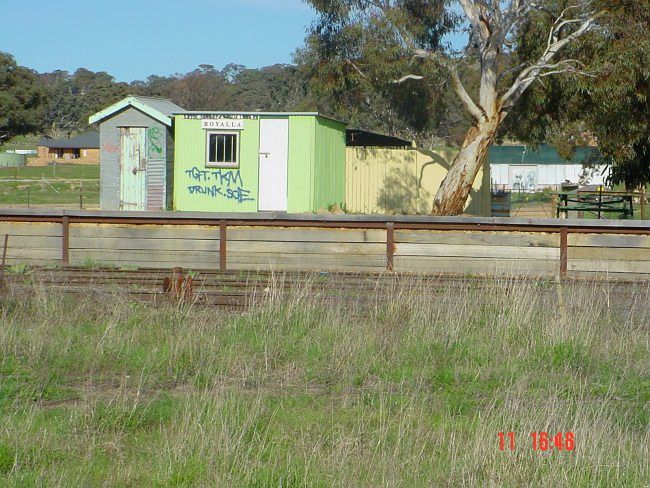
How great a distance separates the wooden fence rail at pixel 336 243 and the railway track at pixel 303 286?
667 millimetres

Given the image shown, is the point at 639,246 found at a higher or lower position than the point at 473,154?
lower

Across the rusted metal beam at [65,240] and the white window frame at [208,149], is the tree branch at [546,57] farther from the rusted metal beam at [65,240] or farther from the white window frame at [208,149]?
the rusted metal beam at [65,240]

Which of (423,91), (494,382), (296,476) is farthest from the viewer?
(423,91)

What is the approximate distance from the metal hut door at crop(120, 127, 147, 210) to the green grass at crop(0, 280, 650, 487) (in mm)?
15823

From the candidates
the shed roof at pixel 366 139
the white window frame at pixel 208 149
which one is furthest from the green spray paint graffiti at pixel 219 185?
the shed roof at pixel 366 139

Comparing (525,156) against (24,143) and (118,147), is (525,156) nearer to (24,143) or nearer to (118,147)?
(118,147)

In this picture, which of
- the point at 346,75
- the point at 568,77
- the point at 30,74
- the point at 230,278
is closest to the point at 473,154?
the point at 568,77

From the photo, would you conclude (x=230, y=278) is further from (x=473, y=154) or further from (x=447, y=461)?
(x=473, y=154)

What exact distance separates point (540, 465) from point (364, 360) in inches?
98.1

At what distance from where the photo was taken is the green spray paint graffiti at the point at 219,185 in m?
25.0

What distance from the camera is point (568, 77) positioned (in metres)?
24.2
